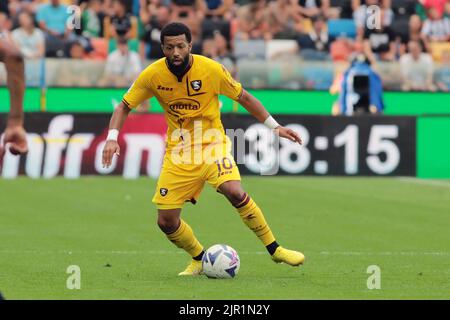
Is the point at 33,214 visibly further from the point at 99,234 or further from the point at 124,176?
the point at 124,176

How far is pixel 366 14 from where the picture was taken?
26391 millimetres

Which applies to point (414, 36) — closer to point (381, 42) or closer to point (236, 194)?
point (381, 42)

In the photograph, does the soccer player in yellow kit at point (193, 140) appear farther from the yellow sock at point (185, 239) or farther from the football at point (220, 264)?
A: the football at point (220, 264)

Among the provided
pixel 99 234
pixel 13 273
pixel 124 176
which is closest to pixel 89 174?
pixel 124 176

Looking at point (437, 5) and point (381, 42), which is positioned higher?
point (437, 5)

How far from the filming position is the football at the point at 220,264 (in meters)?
10.0

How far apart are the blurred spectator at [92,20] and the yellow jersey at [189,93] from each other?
49.6 feet

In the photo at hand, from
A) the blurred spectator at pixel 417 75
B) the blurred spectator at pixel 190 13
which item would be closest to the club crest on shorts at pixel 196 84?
the blurred spectator at pixel 190 13

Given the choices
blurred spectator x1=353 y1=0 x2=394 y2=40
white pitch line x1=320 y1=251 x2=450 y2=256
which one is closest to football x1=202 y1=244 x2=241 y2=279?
white pitch line x1=320 y1=251 x2=450 y2=256

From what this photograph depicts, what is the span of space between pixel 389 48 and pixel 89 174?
8.18 metres

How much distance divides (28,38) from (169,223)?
14729 mm

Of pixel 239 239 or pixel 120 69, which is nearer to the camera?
pixel 239 239

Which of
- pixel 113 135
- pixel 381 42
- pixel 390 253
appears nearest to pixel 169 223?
pixel 113 135

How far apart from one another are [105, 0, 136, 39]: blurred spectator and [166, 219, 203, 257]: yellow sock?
15.0 metres
